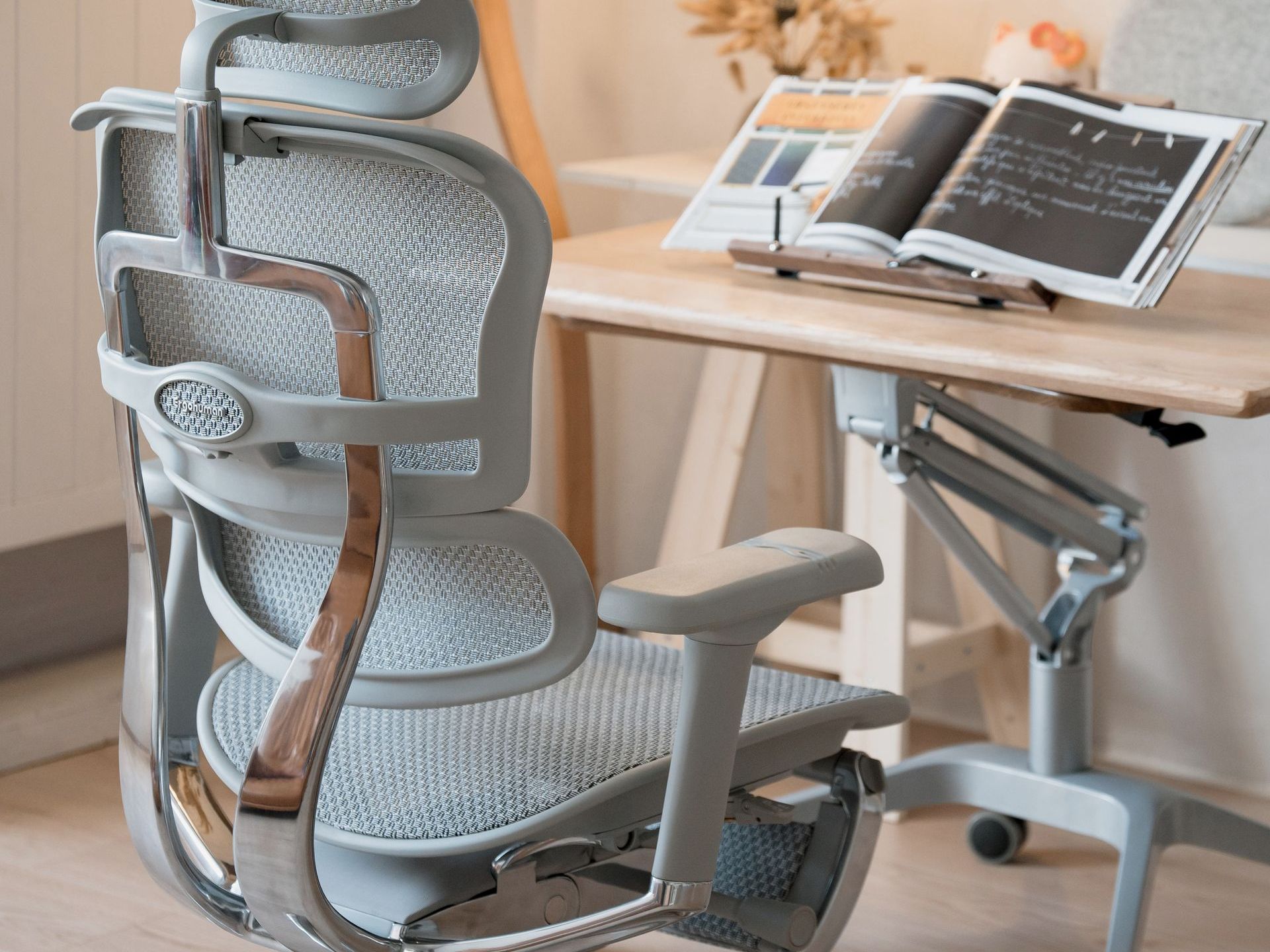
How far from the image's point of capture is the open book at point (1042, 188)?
1344 millimetres

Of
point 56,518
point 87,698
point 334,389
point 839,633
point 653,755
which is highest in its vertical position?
point 334,389

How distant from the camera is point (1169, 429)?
1.39 meters

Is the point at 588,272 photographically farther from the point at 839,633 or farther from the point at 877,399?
the point at 839,633

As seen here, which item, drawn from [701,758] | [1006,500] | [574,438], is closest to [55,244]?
[574,438]

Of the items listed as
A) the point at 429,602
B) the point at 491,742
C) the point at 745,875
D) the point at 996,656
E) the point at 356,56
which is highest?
the point at 356,56

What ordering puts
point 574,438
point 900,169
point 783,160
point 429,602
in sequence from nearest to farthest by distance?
point 429,602, point 900,169, point 783,160, point 574,438

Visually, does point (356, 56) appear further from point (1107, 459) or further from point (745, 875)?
point (1107, 459)

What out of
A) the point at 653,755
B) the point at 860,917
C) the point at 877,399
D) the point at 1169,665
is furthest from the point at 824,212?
the point at 1169,665

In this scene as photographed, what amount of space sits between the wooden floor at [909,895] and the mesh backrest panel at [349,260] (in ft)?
3.24

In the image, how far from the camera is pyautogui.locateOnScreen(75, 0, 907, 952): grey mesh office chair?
84 cm

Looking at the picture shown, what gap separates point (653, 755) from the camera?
1.00 metres

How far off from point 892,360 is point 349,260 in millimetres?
534

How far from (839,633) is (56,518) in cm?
103

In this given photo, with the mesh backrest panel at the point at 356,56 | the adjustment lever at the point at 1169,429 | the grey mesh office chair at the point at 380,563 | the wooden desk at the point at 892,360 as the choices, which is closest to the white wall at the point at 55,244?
the wooden desk at the point at 892,360
